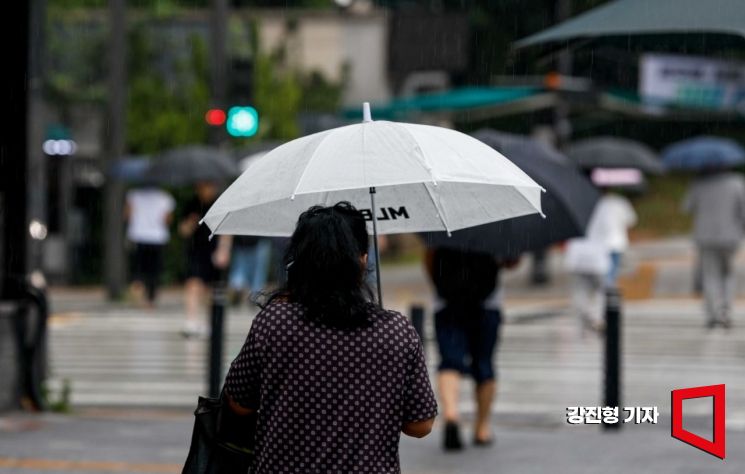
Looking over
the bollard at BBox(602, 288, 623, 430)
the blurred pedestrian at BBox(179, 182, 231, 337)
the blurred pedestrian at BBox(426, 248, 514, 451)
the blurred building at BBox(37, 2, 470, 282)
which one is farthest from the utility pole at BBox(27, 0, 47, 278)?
the blurred building at BBox(37, 2, 470, 282)

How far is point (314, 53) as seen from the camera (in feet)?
107

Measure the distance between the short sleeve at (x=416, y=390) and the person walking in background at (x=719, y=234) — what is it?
1217cm

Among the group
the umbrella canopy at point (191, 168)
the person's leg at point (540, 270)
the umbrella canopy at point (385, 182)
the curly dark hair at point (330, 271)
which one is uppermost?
the umbrella canopy at point (191, 168)

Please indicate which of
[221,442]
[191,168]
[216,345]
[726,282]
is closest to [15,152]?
[216,345]

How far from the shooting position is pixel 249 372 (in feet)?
13.0

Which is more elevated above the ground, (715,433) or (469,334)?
(469,334)

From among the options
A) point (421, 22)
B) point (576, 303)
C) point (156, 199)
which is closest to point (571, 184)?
point (576, 303)

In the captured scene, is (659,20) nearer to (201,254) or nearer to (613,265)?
(201,254)

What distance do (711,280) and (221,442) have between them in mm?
12357

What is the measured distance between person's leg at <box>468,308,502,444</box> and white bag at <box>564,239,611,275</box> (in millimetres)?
6380

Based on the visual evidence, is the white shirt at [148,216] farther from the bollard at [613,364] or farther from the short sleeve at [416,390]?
the short sleeve at [416,390]

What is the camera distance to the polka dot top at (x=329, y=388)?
3871 millimetres

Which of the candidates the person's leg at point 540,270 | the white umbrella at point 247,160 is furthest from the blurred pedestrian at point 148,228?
the person's leg at point 540,270

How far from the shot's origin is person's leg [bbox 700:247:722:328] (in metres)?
15.8
